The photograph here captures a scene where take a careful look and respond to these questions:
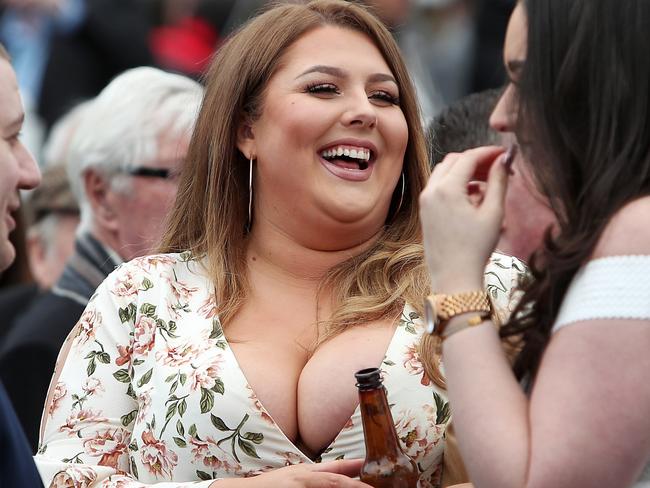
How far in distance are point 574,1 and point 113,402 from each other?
1660 mm

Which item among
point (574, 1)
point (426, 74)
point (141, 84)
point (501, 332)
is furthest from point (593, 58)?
point (426, 74)

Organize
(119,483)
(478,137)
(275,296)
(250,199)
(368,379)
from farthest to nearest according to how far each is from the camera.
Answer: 1. (478,137)
2. (250,199)
3. (275,296)
4. (119,483)
5. (368,379)

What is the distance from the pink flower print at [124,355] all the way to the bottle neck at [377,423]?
0.86 metres

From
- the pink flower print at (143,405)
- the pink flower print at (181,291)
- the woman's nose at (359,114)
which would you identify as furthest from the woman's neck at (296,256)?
the pink flower print at (143,405)

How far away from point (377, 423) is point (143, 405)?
0.78 metres

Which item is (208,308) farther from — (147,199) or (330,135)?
(147,199)

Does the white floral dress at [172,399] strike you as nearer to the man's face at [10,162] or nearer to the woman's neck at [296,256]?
the woman's neck at [296,256]

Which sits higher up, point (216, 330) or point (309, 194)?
point (309, 194)

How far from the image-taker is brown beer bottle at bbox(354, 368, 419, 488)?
2.63 metres

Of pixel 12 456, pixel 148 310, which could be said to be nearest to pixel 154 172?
pixel 148 310

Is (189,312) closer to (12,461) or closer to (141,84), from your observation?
(12,461)

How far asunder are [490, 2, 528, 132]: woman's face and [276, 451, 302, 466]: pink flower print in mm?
1050

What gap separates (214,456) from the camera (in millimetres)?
3033

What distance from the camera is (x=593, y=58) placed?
216cm
